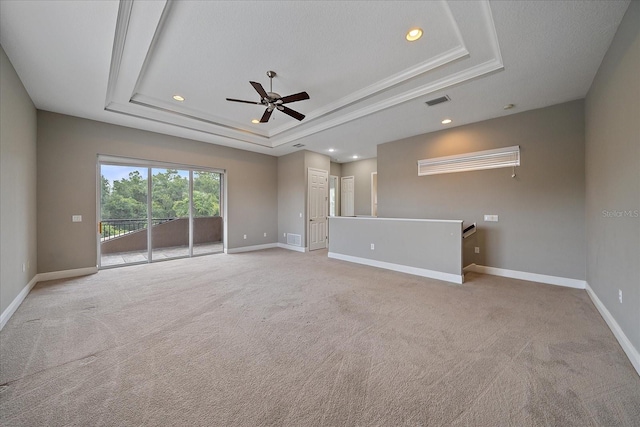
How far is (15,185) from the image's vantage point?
3.06 m

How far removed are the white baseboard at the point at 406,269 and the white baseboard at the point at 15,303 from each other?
5.02 metres

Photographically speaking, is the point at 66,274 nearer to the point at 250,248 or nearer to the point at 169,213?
the point at 169,213

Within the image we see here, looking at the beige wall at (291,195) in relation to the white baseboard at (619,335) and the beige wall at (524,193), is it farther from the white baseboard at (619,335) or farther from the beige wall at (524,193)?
the white baseboard at (619,335)

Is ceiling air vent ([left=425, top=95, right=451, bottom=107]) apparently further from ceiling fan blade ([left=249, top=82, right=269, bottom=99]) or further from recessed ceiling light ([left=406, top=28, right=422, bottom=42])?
ceiling fan blade ([left=249, top=82, right=269, bottom=99])

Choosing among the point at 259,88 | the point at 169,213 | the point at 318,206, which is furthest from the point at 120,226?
the point at 318,206

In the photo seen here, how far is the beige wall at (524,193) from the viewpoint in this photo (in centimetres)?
378

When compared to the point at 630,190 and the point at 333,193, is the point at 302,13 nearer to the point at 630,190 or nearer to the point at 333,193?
the point at 630,190

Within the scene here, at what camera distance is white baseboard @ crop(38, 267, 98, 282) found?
4.14 m

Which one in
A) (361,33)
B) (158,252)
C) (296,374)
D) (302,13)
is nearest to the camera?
(296,374)

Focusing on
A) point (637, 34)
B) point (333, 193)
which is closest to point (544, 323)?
point (637, 34)

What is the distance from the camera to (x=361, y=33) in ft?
8.43

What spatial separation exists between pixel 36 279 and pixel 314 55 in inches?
221

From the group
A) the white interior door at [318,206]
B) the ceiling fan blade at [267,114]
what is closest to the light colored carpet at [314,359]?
the ceiling fan blade at [267,114]

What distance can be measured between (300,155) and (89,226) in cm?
491
